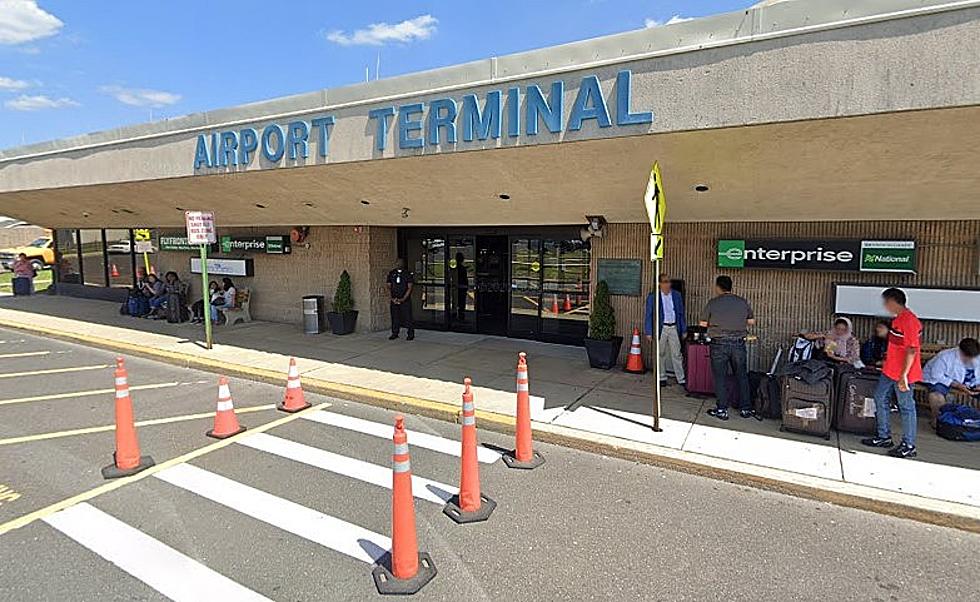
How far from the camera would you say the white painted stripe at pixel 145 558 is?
3277 millimetres

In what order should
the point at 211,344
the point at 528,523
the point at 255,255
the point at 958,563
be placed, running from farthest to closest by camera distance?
the point at 255,255 < the point at 211,344 < the point at 528,523 < the point at 958,563

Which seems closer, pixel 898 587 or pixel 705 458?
pixel 898 587

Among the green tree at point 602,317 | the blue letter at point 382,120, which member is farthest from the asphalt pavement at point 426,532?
the blue letter at point 382,120

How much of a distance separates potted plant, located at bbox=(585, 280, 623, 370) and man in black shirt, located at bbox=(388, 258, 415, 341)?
13.4 ft

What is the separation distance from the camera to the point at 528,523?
4.09 meters

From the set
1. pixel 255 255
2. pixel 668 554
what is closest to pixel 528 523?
pixel 668 554

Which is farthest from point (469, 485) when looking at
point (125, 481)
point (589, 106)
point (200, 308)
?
point (200, 308)

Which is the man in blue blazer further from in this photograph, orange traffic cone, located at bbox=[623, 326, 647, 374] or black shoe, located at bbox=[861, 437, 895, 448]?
black shoe, located at bbox=[861, 437, 895, 448]

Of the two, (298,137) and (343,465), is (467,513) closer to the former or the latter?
(343,465)

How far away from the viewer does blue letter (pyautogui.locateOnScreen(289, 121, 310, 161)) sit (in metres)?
7.68

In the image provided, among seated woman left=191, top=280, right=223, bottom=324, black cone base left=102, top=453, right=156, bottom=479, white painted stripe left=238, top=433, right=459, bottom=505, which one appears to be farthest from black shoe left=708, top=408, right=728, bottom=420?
seated woman left=191, top=280, right=223, bottom=324

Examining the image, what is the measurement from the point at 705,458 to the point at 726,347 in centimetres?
160

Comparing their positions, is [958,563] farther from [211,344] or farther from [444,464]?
[211,344]

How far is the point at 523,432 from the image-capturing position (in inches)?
204
